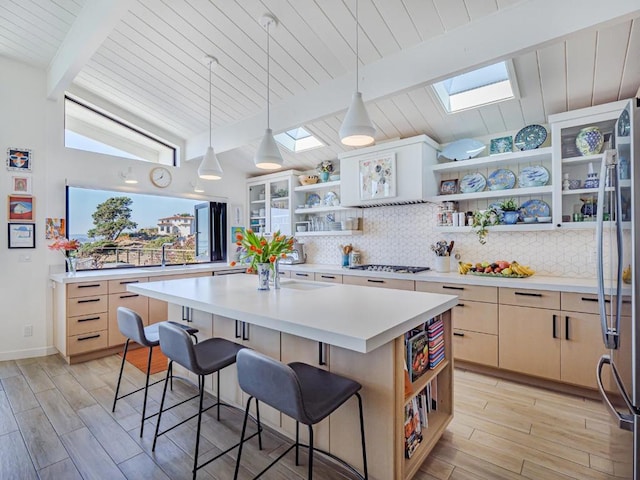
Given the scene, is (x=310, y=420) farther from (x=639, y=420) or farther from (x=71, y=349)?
(x=71, y=349)

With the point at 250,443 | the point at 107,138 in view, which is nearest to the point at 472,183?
the point at 250,443

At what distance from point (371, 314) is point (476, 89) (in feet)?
8.81

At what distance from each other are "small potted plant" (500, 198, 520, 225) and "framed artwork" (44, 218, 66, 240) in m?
4.91

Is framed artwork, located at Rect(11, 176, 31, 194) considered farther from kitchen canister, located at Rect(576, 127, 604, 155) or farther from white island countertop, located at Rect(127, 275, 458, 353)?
kitchen canister, located at Rect(576, 127, 604, 155)

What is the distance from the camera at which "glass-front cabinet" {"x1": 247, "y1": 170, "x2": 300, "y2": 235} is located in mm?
5031

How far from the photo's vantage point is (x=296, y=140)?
464 centimetres

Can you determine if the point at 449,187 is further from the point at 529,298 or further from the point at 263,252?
the point at 263,252

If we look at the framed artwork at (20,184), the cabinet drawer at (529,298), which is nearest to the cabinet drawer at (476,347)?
the cabinet drawer at (529,298)

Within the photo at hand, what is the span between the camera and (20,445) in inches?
78.2

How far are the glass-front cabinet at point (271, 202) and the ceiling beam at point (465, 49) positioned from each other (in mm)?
1650

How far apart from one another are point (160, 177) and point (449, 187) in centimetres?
388

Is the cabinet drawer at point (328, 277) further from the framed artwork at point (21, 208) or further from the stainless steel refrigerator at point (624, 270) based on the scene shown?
the framed artwork at point (21, 208)

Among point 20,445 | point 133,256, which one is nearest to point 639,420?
point 20,445

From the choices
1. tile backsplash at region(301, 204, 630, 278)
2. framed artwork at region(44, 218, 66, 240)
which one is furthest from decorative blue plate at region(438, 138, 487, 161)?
framed artwork at region(44, 218, 66, 240)
